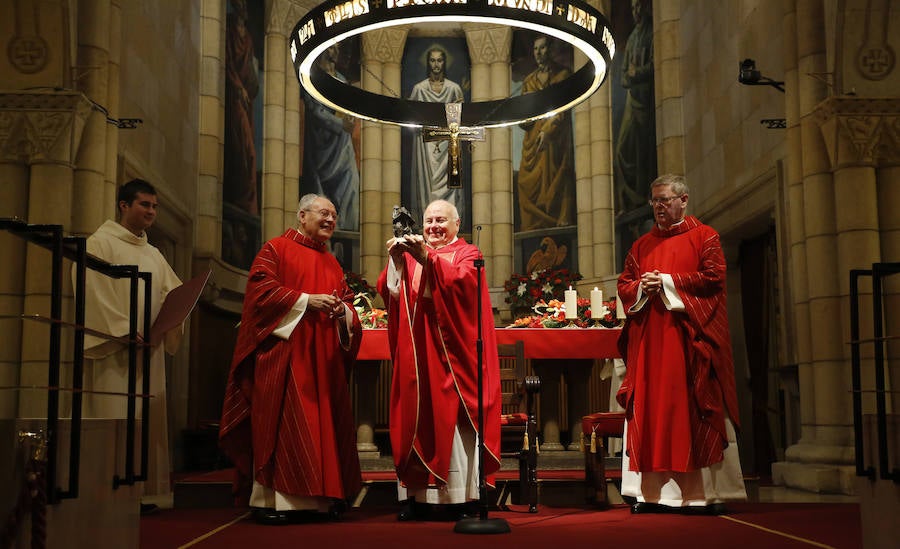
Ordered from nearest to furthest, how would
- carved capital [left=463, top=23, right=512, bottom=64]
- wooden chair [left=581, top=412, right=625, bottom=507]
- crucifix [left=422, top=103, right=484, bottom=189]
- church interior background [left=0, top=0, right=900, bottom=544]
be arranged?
wooden chair [left=581, top=412, right=625, bottom=507]
church interior background [left=0, top=0, right=900, bottom=544]
crucifix [left=422, top=103, right=484, bottom=189]
carved capital [left=463, top=23, right=512, bottom=64]

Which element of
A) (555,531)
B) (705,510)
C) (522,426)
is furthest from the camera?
(522,426)

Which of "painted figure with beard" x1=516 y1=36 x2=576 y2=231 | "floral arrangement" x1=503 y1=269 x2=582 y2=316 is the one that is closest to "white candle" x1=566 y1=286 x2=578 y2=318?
"floral arrangement" x1=503 y1=269 x2=582 y2=316

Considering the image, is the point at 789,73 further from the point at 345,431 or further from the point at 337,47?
the point at 337,47

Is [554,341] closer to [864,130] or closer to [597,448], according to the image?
[597,448]

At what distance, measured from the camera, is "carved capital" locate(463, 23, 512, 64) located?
50.2 feet

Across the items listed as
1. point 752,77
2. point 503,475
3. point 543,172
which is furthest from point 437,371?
point 543,172

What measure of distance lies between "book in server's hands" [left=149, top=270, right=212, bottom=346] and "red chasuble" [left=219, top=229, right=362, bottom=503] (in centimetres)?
57

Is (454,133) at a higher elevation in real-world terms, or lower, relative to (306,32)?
lower

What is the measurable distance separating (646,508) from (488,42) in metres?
10.8

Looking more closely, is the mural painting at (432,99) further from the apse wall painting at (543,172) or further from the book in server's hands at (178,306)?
the book in server's hands at (178,306)

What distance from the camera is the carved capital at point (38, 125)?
702cm

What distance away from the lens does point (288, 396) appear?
538 cm

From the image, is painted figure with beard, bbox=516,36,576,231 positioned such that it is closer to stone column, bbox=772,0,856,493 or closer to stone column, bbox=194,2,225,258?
stone column, bbox=194,2,225,258

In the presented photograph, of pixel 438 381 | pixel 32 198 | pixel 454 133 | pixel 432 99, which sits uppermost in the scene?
pixel 432 99
